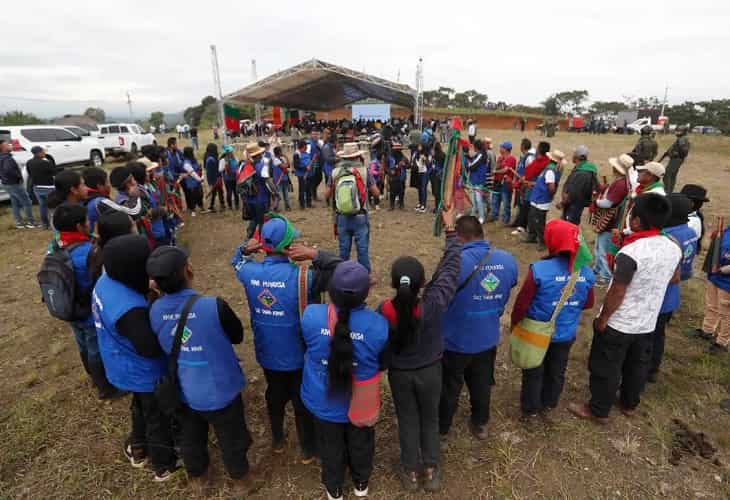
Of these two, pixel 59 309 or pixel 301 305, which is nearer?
pixel 301 305

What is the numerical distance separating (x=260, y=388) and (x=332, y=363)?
6.21 ft

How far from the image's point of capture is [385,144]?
33.1 feet

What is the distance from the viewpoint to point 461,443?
298cm

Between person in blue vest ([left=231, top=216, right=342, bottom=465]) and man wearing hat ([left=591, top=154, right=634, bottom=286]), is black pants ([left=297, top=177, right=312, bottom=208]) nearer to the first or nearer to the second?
man wearing hat ([left=591, top=154, right=634, bottom=286])

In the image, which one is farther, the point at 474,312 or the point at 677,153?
the point at 677,153

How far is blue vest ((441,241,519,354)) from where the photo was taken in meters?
2.53

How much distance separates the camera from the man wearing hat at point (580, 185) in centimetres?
568

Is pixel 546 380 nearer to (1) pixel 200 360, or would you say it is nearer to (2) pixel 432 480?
(2) pixel 432 480

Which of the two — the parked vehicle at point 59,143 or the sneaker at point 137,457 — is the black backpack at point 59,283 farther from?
the parked vehicle at point 59,143

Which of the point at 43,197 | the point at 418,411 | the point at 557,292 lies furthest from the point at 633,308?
the point at 43,197

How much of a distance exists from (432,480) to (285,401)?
1.11 meters

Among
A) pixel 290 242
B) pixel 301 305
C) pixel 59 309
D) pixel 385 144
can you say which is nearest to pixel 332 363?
pixel 301 305

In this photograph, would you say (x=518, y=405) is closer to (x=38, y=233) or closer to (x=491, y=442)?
(x=491, y=442)

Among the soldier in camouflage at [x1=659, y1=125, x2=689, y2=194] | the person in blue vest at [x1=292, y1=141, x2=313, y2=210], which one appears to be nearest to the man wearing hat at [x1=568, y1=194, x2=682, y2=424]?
the soldier in camouflage at [x1=659, y1=125, x2=689, y2=194]
